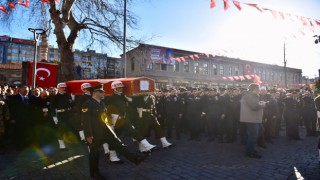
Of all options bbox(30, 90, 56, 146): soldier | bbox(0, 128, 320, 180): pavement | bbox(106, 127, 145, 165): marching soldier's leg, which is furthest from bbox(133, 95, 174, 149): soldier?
bbox(30, 90, 56, 146): soldier

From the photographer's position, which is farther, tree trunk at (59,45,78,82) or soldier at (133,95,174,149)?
tree trunk at (59,45,78,82)

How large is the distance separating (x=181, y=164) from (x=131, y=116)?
2.43m

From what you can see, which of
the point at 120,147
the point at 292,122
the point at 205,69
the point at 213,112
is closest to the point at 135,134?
the point at 120,147

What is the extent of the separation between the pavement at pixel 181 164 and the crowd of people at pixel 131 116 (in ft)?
1.16

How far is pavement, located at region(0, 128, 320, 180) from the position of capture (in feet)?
15.8

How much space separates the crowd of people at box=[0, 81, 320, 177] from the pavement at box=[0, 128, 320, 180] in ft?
1.16

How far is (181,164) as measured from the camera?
554cm

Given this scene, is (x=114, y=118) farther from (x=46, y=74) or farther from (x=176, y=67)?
(x=176, y=67)

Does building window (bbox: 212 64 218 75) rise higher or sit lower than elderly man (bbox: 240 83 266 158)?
higher

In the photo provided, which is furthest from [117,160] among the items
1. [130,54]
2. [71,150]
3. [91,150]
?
[130,54]

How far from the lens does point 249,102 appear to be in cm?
636

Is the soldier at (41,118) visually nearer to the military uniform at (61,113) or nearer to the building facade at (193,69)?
the military uniform at (61,113)

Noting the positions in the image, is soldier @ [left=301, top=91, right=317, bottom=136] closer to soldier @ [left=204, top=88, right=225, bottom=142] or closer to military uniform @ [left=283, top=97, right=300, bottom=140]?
military uniform @ [left=283, top=97, right=300, bottom=140]

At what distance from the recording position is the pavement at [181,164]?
4.80 metres
